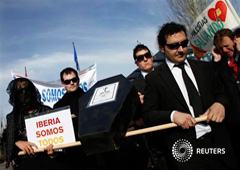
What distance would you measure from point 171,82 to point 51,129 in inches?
54.6

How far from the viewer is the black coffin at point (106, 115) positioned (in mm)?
2064

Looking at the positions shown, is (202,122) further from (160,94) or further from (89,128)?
(89,128)

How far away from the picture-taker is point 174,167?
2170 millimetres

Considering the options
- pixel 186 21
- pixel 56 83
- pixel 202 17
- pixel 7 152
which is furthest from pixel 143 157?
pixel 186 21

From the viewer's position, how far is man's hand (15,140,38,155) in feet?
9.64

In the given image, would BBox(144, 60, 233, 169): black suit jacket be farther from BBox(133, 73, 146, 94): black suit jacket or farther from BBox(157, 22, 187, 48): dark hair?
BBox(133, 73, 146, 94): black suit jacket

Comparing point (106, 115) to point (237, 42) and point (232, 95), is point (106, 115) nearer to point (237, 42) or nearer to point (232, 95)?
point (232, 95)

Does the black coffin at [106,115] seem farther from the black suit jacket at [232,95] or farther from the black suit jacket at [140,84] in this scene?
the black suit jacket at [232,95]

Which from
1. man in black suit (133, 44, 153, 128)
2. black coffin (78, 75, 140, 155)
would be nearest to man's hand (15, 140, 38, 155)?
black coffin (78, 75, 140, 155)

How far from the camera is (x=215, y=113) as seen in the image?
6.70 ft

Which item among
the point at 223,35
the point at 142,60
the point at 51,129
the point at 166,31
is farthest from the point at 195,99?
the point at 142,60

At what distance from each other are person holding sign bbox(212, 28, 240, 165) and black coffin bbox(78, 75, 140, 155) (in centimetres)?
122

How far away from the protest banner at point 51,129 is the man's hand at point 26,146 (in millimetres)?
42

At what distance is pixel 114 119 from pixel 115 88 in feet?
1.25
